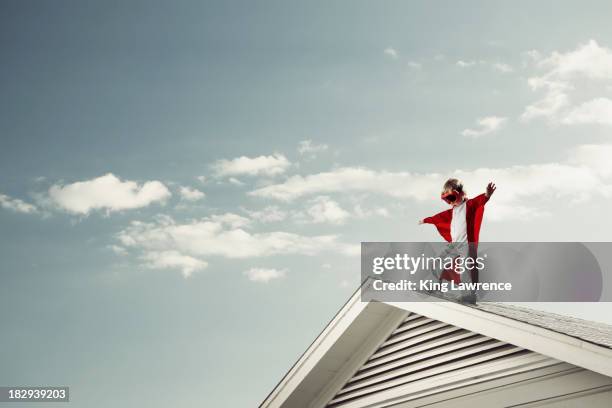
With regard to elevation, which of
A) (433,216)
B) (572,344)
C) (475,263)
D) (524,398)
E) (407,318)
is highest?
(433,216)

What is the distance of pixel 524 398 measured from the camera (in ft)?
17.5

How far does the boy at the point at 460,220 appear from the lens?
6.91 m

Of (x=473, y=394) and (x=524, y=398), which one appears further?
(x=473, y=394)

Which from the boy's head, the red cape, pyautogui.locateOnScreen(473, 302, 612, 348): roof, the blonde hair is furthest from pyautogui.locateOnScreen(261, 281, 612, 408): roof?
the blonde hair

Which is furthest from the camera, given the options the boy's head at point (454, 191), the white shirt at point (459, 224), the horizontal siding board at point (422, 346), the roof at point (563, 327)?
the boy's head at point (454, 191)

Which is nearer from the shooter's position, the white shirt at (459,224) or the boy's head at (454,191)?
the white shirt at (459,224)

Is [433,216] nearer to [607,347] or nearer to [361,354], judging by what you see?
[361,354]

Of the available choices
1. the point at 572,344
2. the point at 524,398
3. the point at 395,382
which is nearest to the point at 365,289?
the point at 395,382

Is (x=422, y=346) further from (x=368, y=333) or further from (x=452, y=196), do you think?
(x=452, y=196)

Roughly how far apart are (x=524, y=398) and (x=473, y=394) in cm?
54

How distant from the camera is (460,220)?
7148 mm

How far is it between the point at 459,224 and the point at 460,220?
51 mm

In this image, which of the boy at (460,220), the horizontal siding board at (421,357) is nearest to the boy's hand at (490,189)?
the boy at (460,220)

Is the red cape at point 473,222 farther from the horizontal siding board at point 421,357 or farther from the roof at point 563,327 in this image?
the horizontal siding board at point 421,357
